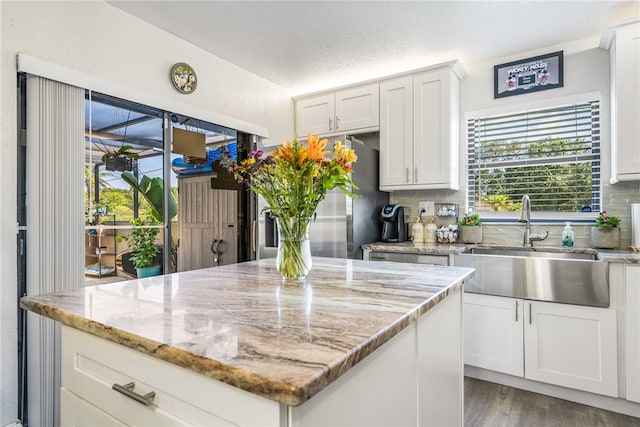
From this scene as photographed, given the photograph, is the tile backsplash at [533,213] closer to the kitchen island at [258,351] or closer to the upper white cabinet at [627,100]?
the upper white cabinet at [627,100]

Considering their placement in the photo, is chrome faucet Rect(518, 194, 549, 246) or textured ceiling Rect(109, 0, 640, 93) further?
chrome faucet Rect(518, 194, 549, 246)

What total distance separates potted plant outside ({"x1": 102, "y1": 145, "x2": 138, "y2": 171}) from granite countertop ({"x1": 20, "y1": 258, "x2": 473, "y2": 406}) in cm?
134

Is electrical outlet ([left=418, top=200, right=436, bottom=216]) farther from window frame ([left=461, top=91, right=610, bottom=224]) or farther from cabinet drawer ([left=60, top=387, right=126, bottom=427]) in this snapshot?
cabinet drawer ([left=60, top=387, right=126, bottom=427])

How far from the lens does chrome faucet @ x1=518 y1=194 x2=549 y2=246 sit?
106 inches

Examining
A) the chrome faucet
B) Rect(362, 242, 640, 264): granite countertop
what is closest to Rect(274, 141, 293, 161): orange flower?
Rect(362, 242, 640, 264): granite countertop

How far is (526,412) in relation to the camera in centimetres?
211

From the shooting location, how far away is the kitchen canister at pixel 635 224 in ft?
7.65

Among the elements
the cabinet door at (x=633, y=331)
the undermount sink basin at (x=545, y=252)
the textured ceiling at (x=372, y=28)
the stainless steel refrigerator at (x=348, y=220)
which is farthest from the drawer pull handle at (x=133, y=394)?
the undermount sink basin at (x=545, y=252)

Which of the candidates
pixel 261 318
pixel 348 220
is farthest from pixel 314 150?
pixel 348 220

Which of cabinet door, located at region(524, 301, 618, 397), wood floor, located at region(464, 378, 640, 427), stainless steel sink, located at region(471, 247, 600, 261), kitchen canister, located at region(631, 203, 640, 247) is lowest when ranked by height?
wood floor, located at region(464, 378, 640, 427)

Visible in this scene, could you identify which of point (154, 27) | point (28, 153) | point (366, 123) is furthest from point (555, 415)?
point (154, 27)

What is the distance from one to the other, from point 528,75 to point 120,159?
3274 millimetres

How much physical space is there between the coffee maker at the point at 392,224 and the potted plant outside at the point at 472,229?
540 mm

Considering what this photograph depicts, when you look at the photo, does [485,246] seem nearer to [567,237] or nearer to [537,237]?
[537,237]
